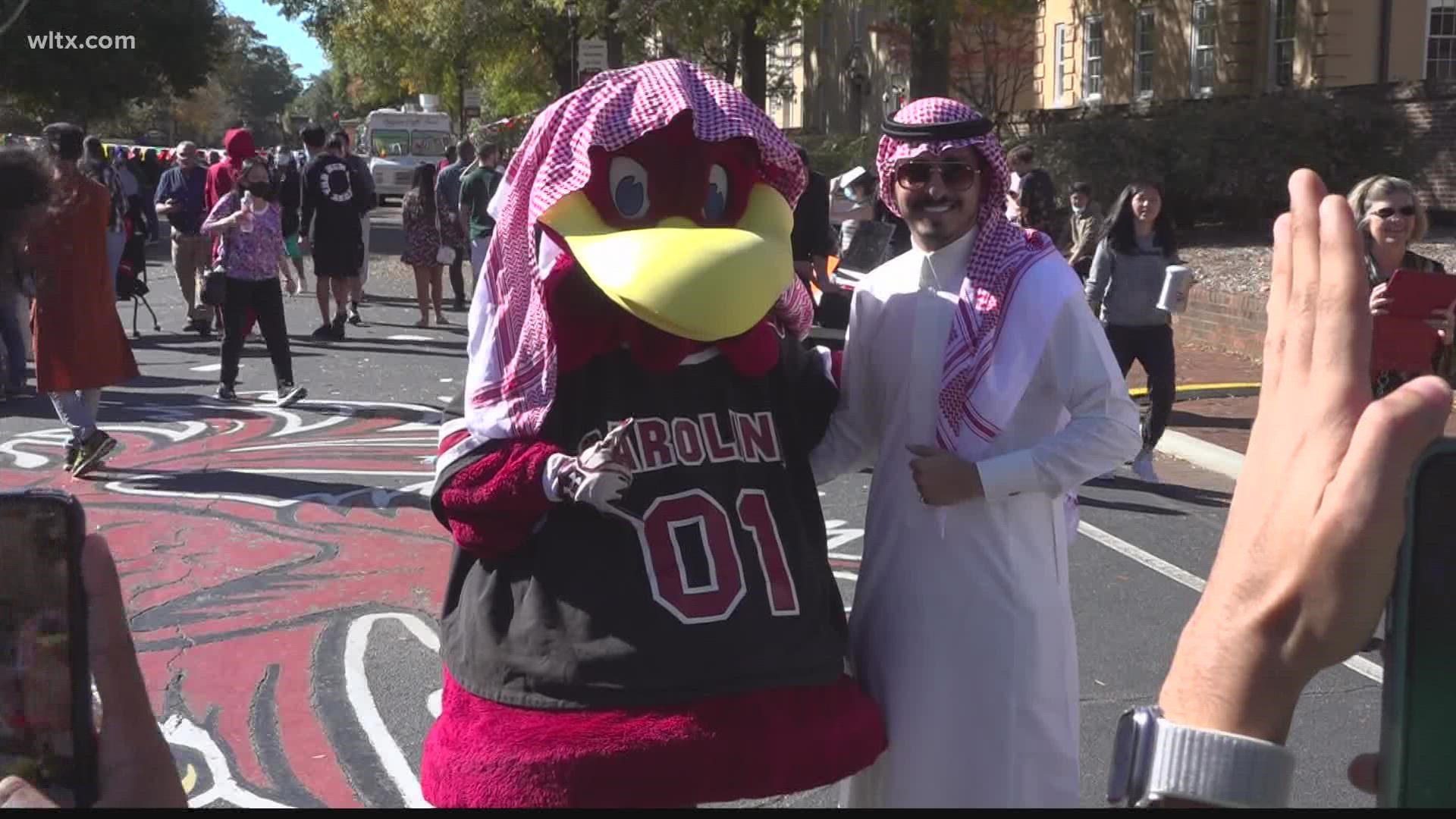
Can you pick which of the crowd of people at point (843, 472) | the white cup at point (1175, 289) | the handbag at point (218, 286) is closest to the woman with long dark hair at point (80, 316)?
the handbag at point (218, 286)

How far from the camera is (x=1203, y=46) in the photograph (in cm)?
2678

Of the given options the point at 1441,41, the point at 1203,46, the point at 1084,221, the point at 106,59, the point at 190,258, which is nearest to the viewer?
the point at 1084,221

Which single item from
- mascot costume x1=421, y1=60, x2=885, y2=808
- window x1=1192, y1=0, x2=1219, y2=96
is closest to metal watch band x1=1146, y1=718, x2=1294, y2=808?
mascot costume x1=421, y1=60, x2=885, y2=808

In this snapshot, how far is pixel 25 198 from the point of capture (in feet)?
7.29

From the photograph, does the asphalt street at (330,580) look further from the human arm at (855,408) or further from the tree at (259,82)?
the tree at (259,82)

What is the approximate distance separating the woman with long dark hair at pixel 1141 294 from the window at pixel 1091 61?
2187 cm

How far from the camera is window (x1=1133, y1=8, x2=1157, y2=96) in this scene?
28.2 meters

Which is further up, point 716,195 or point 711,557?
point 716,195

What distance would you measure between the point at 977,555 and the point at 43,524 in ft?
5.80

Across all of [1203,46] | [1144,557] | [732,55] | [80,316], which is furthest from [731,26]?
[1144,557]

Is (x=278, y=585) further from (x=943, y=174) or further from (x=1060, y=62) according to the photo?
(x=1060, y=62)

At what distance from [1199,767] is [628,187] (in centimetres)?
168

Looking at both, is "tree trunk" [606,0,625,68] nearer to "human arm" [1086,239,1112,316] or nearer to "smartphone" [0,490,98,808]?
"human arm" [1086,239,1112,316]
